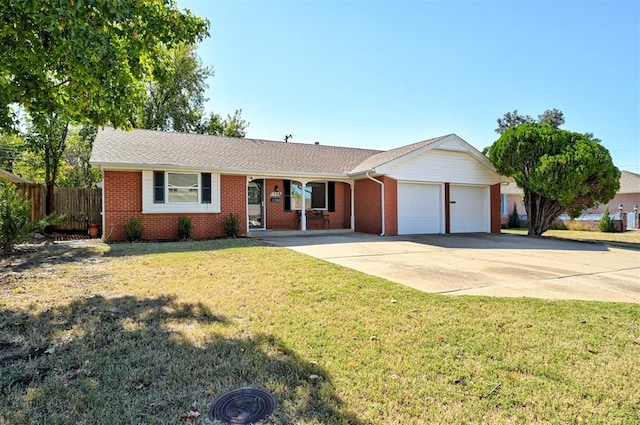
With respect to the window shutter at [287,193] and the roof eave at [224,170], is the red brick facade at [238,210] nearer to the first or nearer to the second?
the window shutter at [287,193]

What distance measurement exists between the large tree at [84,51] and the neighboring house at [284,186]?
5.04 m

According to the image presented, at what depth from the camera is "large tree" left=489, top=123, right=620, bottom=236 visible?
501 inches

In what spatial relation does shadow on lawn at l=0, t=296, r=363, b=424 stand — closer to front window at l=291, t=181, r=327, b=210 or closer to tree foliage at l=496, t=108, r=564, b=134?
front window at l=291, t=181, r=327, b=210

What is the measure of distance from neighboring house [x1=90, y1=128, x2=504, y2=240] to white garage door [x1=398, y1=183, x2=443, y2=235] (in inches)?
1.7

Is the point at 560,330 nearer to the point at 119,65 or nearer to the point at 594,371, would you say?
the point at 594,371

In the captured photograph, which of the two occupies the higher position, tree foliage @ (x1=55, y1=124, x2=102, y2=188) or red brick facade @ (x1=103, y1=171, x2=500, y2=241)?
tree foliage @ (x1=55, y1=124, x2=102, y2=188)

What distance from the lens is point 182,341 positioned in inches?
135

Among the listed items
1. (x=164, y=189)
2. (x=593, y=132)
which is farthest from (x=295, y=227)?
(x=593, y=132)

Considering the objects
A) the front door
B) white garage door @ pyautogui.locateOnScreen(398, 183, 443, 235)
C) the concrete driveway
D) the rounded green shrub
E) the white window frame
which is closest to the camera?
the concrete driveway

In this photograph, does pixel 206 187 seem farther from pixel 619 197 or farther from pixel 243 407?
pixel 619 197

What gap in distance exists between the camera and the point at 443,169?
582 inches

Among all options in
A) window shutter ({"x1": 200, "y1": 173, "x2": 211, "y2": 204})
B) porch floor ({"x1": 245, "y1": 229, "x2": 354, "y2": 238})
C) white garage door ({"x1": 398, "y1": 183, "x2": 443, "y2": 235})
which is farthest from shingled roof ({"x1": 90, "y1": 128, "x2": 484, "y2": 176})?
porch floor ({"x1": 245, "y1": 229, "x2": 354, "y2": 238})

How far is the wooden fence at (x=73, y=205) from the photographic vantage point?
14.7 metres

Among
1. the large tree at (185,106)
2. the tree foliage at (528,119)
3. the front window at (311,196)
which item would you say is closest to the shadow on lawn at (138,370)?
the front window at (311,196)
